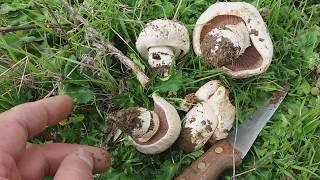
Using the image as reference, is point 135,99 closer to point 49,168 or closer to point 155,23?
point 155,23

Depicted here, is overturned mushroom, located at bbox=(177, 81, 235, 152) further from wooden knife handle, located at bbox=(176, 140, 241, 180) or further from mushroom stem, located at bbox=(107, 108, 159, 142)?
mushroom stem, located at bbox=(107, 108, 159, 142)

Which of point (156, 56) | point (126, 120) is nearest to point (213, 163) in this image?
point (126, 120)

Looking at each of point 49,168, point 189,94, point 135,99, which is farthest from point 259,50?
point 49,168

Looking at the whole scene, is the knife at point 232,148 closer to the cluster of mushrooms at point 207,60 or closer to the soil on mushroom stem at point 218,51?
the cluster of mushrooms at point 207,60

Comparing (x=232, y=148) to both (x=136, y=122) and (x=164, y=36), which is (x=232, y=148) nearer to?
(x=136, y=122)

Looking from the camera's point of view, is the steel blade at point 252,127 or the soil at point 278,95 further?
the soil at point 278,95

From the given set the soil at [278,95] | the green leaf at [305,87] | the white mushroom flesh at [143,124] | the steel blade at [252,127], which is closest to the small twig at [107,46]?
the white mushroom flesh at [143,124]
